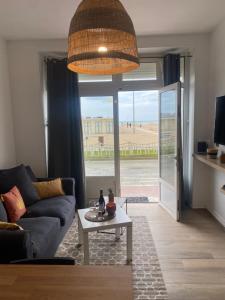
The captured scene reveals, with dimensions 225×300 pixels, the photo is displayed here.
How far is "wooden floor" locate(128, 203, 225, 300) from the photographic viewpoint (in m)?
2.24

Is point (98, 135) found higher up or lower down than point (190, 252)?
higher up

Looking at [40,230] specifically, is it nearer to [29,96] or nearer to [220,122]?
[29,96]

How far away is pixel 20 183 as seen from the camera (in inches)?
130

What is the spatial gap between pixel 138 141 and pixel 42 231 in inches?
106

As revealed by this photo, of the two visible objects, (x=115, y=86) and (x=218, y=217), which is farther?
(x=115, y=86)

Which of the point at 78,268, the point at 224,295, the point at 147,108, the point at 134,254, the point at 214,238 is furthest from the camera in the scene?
the point at 147,108

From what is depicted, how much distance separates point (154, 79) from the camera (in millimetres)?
4285

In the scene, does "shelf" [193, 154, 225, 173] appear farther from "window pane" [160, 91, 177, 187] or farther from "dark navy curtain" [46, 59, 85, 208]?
"dark navy curtain" [46, 59, 85, 208]

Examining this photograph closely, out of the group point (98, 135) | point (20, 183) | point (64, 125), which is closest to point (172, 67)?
point (98, 135)

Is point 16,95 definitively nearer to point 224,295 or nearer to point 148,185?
point 148,185

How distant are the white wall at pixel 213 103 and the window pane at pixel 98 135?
1.59 metres

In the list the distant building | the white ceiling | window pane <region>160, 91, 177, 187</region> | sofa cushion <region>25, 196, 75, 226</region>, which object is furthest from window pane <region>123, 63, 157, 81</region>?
sofa cushion <region>25, 196, 75, 226</region>

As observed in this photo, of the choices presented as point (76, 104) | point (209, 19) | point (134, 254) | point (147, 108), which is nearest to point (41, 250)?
point (134, 254)

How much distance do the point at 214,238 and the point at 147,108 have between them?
7.82 ft
